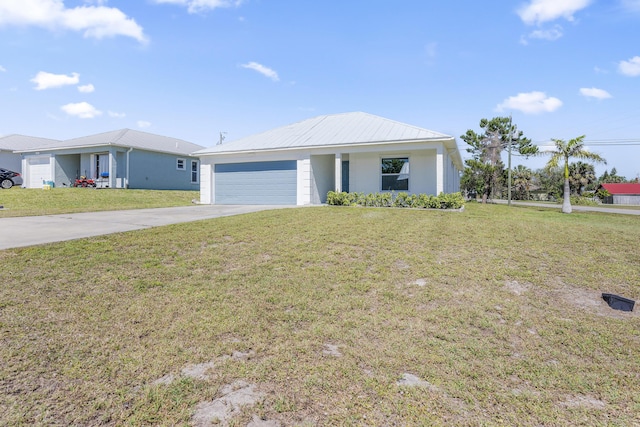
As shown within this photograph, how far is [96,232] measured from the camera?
7508mm

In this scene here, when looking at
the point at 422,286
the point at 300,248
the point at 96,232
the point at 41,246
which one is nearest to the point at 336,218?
the point at 300,248

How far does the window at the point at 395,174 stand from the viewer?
15945mm

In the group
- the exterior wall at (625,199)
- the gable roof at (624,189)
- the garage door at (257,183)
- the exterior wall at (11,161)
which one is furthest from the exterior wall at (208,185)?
the gable roof at (624,189)

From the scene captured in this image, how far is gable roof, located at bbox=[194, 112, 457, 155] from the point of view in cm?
1485

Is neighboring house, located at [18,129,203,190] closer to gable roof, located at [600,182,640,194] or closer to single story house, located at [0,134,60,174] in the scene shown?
single story house, located at [0,134,60,174]

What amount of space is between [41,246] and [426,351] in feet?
21.7

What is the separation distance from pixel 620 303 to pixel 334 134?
13.6 m

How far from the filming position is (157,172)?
82.1ft

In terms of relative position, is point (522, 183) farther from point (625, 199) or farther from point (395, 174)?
point (395, 174)

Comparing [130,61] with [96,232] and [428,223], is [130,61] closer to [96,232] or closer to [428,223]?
[96,232]

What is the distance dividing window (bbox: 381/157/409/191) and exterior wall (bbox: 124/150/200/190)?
17.5 m

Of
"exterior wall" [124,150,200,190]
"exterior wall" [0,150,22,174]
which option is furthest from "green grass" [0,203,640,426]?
"exterior wall" [0,150,22,174]

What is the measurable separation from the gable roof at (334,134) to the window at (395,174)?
145 centimetres

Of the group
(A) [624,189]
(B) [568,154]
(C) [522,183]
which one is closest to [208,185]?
(B) [568,154]
